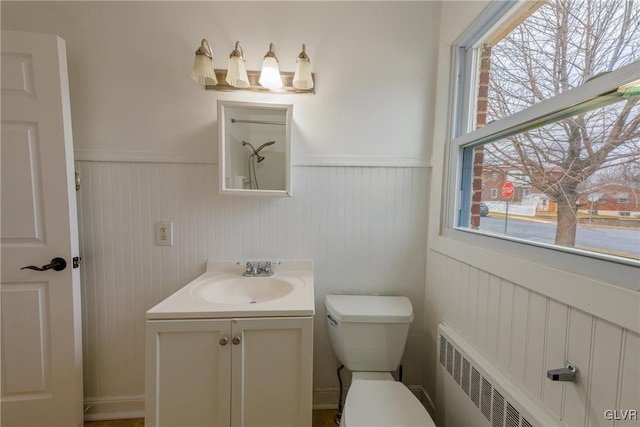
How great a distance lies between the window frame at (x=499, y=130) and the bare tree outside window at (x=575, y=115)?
46 mm

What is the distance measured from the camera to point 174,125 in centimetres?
130

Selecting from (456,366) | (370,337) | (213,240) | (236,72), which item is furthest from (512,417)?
(236,72)

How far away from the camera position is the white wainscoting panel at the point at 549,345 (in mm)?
537

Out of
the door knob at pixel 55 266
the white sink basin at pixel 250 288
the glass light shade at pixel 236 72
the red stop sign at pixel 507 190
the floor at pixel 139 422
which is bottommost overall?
the floor at pixel 139 422

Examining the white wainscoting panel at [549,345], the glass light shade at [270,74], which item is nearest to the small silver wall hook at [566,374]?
the white wainscoting panel at [549,345]

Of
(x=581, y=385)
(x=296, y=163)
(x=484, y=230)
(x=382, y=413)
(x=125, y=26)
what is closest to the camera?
(x=581, y=385)

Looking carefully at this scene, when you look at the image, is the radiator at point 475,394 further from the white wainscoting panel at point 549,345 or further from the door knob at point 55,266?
the door knob at point 55,266

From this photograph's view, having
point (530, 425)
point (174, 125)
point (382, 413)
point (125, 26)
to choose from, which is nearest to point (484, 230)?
point (530, 425)

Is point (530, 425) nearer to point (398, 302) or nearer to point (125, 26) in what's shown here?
point (398, 302)

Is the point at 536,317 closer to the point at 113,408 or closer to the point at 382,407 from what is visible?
the point at 382,407

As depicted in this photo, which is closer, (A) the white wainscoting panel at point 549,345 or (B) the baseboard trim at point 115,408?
(A) the white wainscoting panel at point 549,345

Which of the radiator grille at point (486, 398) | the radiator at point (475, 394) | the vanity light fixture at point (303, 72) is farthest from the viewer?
the vanity light fixture at point (303, 72)

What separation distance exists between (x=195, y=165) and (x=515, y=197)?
1484 millimetres

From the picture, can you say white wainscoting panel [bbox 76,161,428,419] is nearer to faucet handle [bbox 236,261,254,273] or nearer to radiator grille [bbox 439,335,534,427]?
faucet handle [bbox 236,261,254,273]
